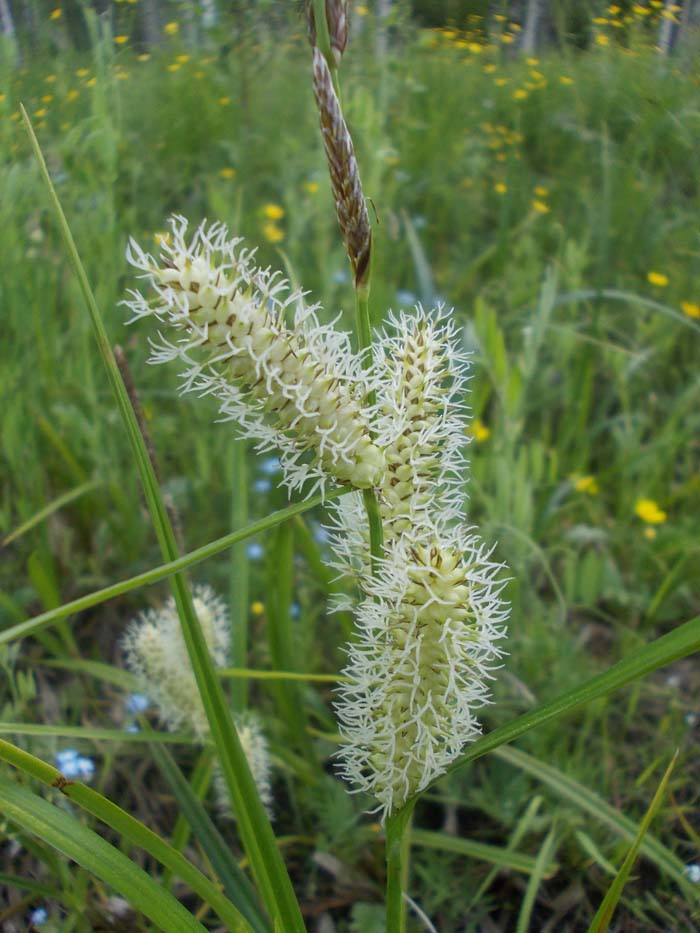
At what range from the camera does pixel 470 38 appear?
1978 mm

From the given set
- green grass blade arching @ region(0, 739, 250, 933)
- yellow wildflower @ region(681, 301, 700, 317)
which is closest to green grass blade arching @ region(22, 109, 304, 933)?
green grass blade arching @ region(0, 739, 250, 933)

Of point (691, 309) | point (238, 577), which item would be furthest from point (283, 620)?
point (691, 309)

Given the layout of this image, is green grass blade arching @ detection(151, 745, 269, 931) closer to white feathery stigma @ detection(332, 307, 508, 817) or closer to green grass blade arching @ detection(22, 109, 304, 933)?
green grass blade arching @ detection(22, 109, 304, 933)

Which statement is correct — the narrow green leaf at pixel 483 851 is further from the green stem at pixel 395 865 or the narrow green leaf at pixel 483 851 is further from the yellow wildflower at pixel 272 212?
the yellow wildflower at pixel 272 212

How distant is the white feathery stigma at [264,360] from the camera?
69 centimetres

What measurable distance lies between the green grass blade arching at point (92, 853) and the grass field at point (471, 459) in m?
0.22

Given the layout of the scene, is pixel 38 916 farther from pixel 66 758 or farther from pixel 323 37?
pixel 323 37

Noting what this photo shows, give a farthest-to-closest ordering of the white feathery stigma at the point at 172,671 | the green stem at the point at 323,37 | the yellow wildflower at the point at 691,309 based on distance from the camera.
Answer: the yellow wildflower at the point at 691,309, the white feathery stigma at the point at 172,671, the green stem at the point at 323,37

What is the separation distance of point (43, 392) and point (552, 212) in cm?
202

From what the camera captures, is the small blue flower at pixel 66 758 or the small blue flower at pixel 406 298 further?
the small blue flower at pixel 406 298

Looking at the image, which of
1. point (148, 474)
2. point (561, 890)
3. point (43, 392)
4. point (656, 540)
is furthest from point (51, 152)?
point (561, 890)

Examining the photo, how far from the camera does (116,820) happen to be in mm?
817

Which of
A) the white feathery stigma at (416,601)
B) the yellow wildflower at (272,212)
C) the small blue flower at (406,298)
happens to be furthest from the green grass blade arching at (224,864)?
the yellow wildflower at (272,212)

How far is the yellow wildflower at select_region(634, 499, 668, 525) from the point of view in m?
2.00
